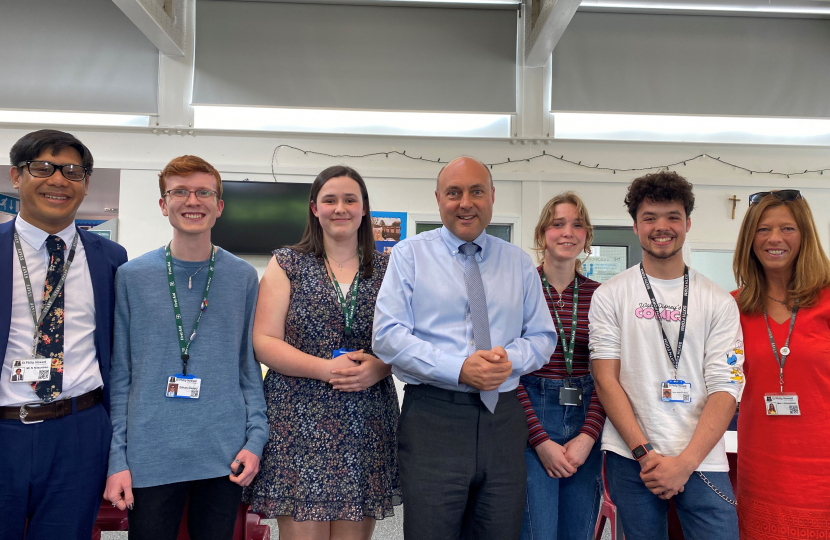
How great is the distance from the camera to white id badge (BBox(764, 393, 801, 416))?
75.3 inches

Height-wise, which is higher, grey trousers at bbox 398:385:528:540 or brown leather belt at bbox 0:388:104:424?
brown leather belt at bbox 0:388:104:424

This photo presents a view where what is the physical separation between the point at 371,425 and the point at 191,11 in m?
5.54

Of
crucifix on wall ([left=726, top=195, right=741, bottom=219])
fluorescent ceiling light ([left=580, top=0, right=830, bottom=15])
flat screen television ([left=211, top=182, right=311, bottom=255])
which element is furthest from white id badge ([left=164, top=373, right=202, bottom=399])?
crucifix on wall ([left=726, top=195, right=741, bottom=219])

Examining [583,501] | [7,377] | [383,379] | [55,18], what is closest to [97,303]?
[7,377]

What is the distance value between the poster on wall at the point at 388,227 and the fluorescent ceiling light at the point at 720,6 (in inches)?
122

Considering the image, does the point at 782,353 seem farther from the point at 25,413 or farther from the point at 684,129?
the point at 684,129

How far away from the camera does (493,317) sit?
6.07 feet

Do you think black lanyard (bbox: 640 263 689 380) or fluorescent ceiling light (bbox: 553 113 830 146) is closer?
black lanyard (bbox: 640 263 689 380)

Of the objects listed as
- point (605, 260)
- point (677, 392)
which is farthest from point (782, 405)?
point (605, 260)

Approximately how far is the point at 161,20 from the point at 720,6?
19.3 ft

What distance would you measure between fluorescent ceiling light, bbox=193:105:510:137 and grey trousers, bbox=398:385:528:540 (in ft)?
14.8

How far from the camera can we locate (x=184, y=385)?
1.74 m

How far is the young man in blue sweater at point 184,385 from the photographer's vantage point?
1.68m

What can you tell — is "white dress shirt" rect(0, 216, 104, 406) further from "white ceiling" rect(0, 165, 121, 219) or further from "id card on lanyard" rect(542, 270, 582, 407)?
"white ceiling" rect(0, 165, 121, 219)
